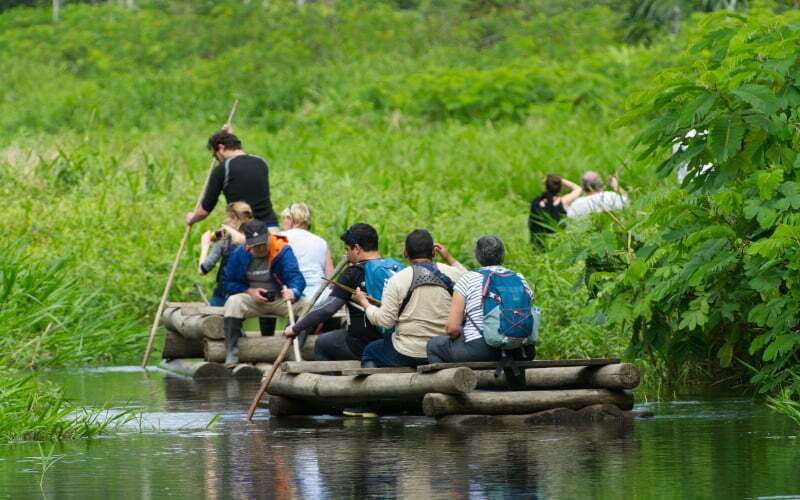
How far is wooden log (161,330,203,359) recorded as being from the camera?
17484 mm

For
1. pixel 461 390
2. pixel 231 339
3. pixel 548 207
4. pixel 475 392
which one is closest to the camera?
pixel 461 390

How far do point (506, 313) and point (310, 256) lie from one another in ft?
16.6

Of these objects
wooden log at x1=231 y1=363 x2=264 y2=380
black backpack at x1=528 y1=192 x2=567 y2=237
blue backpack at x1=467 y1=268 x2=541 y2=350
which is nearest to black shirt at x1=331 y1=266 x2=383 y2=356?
blue backpack at x1=467 y1=268 x2=541 y2=350

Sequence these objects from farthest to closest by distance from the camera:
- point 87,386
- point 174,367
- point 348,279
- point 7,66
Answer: point 7,66 < point 174,367 < point 87,386 < point 348,279

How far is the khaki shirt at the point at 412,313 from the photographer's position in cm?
1242

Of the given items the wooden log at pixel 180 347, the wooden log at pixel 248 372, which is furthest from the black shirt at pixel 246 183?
the wooden log at pixel 248 372

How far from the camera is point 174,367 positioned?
16.9 metres

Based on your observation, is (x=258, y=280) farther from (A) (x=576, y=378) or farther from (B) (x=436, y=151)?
(B) (x=436, y=151)

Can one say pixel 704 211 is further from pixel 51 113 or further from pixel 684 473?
pixel 51 113

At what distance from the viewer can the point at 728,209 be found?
464 inches

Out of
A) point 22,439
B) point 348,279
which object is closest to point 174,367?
point 348,279

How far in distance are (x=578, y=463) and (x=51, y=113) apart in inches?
1236

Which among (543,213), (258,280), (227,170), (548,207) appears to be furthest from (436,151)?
(258,280)

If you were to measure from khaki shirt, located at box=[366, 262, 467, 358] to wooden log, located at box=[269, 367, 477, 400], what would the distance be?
64cm
